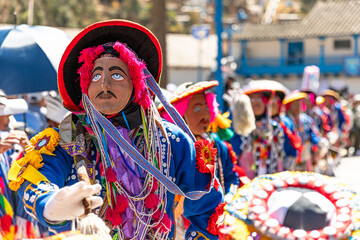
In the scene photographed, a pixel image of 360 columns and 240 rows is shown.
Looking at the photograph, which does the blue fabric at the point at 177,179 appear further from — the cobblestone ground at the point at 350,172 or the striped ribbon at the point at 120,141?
the cobblestone ground at the point at 350,172

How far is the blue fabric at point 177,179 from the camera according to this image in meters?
3.16

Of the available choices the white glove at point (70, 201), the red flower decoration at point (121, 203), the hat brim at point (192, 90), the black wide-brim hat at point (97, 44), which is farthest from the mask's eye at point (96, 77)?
the hat brim at point (192, 90)

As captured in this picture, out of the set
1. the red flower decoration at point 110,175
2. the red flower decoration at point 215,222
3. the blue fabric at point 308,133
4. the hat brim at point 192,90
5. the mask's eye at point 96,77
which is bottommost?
the blue fabric at point 308,133

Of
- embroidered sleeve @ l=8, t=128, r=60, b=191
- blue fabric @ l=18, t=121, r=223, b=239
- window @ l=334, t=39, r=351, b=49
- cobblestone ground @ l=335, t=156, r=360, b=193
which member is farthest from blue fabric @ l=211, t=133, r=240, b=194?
window @ l=334, t=39, r=351, b=49

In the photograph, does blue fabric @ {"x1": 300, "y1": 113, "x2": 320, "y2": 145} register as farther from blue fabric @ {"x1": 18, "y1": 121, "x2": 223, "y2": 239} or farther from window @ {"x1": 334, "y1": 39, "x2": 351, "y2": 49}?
window @ {"x1": 334, "y1": 39, "x2": 351, "y2": 49}

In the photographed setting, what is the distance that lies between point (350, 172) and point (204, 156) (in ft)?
37.1

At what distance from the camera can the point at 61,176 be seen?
3.41 metres

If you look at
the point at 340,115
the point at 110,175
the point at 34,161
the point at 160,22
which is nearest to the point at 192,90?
the point at 110,175

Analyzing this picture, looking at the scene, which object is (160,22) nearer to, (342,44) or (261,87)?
(261,87)

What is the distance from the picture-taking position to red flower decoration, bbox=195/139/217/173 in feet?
12.6

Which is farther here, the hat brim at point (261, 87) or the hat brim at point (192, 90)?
the hat brim at point (261, 87)

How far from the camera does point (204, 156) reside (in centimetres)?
388

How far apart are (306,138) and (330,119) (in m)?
4.78

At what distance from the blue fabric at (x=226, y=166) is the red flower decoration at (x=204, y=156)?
164 cm
